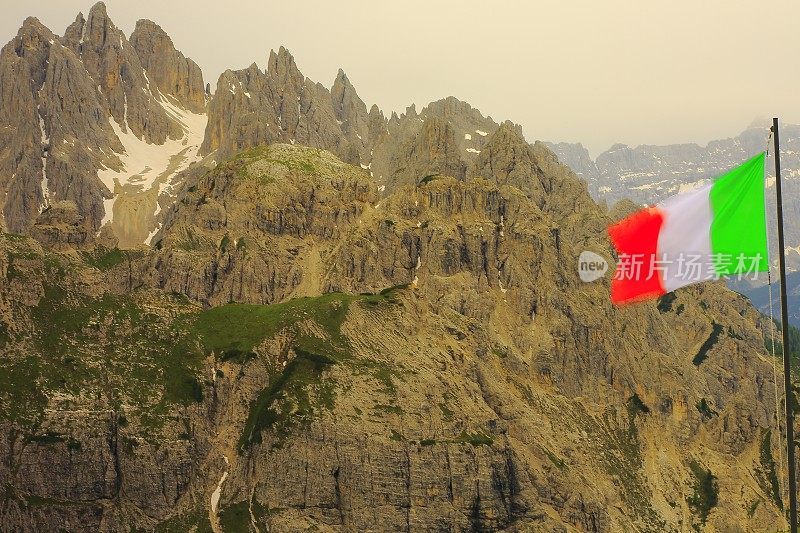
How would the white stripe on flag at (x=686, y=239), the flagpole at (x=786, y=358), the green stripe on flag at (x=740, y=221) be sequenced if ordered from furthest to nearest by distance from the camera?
the white stripe on flag at (x=686, y=239), the green stripe on flag at (x=740, y=221), the flagpole at (x=786, y=358)

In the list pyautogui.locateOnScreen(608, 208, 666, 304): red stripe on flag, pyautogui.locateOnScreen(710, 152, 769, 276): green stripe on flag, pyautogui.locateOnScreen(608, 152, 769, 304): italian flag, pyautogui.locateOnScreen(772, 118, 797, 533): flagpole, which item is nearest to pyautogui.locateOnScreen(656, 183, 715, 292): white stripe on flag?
pyautogui.locateOnScreen(608, 152, 769, 304): italian flag

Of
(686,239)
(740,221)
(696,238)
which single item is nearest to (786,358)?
(740,221)

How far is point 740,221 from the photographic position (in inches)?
2606

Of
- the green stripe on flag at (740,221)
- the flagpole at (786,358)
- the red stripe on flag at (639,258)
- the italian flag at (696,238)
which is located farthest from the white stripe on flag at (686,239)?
the flagpole at (786,358)

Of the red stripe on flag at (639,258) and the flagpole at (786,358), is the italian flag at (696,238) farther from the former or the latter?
the flagpole at (786,358)

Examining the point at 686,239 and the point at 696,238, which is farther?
the point at 686,239

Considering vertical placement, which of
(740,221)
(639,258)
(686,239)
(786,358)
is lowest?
(786,358)

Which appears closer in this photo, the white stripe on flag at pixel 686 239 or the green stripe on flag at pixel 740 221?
the green stripe on flag at pixel 740 221

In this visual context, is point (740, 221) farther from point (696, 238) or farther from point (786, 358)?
point (786, 358)

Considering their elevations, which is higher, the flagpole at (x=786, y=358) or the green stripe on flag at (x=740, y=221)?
the green stripe on flag at (x=740, y=221)

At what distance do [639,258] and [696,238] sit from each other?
13.1 ft

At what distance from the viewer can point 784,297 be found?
202 ft

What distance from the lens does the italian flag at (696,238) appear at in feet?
216

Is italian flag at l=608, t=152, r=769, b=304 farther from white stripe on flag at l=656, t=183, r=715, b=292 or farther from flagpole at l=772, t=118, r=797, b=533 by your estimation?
flagpole at l=772, t=118, r=797, b=533
